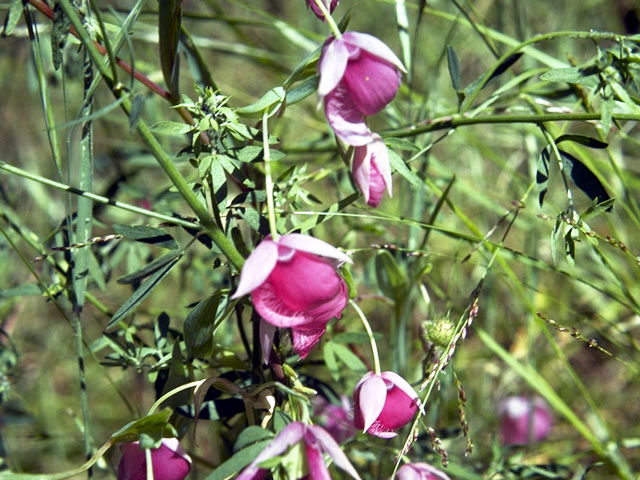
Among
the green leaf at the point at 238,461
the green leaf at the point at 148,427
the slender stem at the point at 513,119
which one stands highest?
the slender stem at the point at 513,119

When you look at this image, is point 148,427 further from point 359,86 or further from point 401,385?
point 359,86

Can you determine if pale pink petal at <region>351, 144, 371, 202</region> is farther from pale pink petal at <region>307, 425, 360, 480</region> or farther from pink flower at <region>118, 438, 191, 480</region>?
pink flower at <region>118, 438, 191, 480</region>

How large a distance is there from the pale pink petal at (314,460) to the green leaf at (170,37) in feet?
1.65

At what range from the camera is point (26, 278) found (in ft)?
6.05

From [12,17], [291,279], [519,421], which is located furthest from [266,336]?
[519,421]

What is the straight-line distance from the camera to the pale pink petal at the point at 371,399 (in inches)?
31.1

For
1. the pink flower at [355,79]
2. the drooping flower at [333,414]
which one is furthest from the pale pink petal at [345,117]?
the drooping flower at [333,414]

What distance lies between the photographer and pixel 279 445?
679mm

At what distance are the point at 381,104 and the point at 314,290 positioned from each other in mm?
224

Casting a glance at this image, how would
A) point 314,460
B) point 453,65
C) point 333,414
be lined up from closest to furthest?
point 314,460
point 453,65
point 333,414

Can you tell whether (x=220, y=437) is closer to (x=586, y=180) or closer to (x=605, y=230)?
(x=586, y=180)

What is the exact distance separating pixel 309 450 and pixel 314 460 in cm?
1

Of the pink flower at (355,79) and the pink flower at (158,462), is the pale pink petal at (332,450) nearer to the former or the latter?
the pink flower at (158,462)

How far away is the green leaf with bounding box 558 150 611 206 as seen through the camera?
3.05 ft
